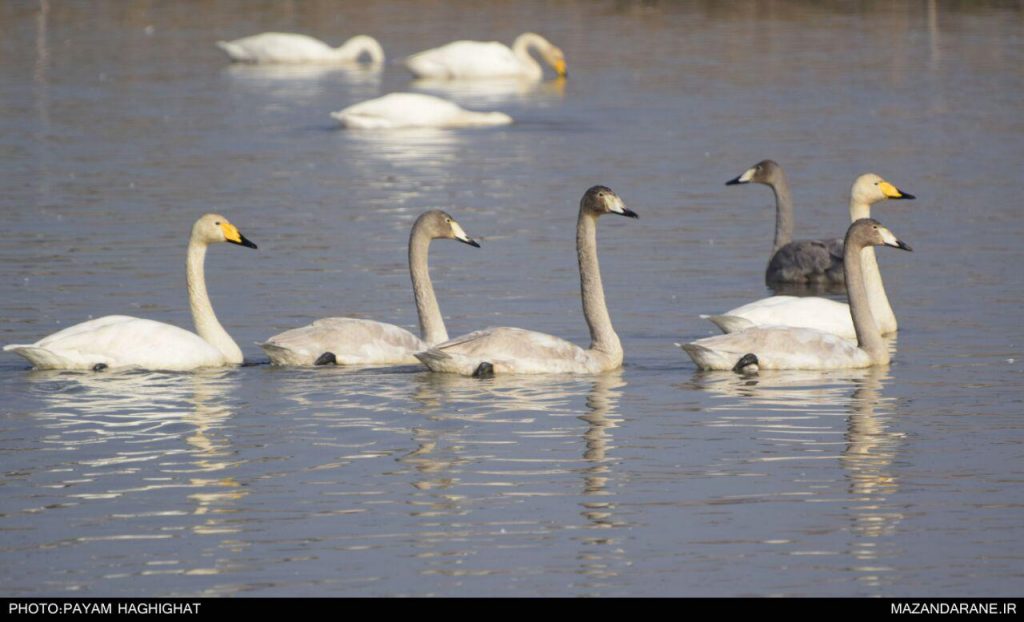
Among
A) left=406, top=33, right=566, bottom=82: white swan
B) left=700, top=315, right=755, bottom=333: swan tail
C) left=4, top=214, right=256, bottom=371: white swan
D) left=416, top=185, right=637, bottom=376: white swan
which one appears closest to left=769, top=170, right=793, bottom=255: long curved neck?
left=700, top=315, right=755, bottom=333: swan tail

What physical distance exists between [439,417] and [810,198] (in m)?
10.7

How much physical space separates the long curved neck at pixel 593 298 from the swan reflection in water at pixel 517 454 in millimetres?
199

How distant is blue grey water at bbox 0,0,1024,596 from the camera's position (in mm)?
8547

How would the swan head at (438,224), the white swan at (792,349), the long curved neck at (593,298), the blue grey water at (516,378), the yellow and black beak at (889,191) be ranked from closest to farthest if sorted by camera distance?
the blue grey water at (516,378)
the white swan at (792,349)
the long curved neck at (593,298)
the swan head at (438,224)
the yellow and black beak at (889,191)

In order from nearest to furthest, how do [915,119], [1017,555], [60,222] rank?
[1017,555]
[60,222]
[915,119]

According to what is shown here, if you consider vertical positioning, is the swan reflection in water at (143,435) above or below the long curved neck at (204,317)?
below

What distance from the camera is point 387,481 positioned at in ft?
32.1

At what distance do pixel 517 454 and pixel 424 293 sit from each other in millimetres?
3228

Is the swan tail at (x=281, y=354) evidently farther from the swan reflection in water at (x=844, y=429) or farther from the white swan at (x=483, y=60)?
the white swan at (x=483, y=60)

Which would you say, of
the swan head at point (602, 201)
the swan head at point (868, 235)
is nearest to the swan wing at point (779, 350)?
the swan head at point (868, 235)

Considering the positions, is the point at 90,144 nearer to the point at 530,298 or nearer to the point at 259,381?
the point at 530,298

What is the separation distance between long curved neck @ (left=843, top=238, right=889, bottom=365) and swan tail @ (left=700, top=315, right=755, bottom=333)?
2.35 ft

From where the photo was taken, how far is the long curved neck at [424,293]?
524 inches
